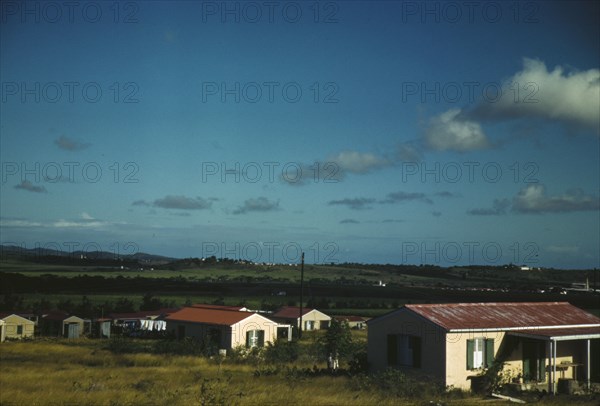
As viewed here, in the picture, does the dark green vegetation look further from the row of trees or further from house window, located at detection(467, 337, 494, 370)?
house window, located at detection(467, 337, 494, 370)

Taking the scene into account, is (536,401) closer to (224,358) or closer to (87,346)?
(224,358)

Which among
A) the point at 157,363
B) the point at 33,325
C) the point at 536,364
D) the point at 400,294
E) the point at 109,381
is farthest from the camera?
the point at 400,294

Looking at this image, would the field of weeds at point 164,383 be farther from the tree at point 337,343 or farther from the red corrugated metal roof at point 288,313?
the red corrugated metal roof at point 288,313

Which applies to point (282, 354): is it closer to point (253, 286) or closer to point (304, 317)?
point (304, 317)

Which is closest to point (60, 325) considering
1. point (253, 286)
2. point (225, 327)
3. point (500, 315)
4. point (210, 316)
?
point (210, 316)

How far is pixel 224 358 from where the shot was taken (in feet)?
117

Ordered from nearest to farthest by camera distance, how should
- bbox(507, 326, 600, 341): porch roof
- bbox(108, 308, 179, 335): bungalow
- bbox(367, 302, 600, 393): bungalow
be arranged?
bbox(367, 302, 600, 393): bungalow → bbox(507, 326, 600, 341): porch roof → bbox(108, 308, 179, 335): bungalow

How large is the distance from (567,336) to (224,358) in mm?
18595

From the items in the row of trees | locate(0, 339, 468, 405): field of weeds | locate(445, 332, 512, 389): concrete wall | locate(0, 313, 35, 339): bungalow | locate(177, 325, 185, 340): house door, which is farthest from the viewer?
the row of trees

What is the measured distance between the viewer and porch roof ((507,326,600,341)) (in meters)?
24.5

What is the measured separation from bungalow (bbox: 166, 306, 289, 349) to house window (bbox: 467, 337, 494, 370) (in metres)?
18.7

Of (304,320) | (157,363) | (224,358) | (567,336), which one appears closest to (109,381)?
(157,363)

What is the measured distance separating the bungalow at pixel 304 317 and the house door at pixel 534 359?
35708 millimetres

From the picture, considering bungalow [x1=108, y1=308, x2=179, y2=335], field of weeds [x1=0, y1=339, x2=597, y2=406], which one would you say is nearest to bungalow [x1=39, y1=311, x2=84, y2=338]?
bungalow [x1=108, y1=308, x2=179, y2=335]
